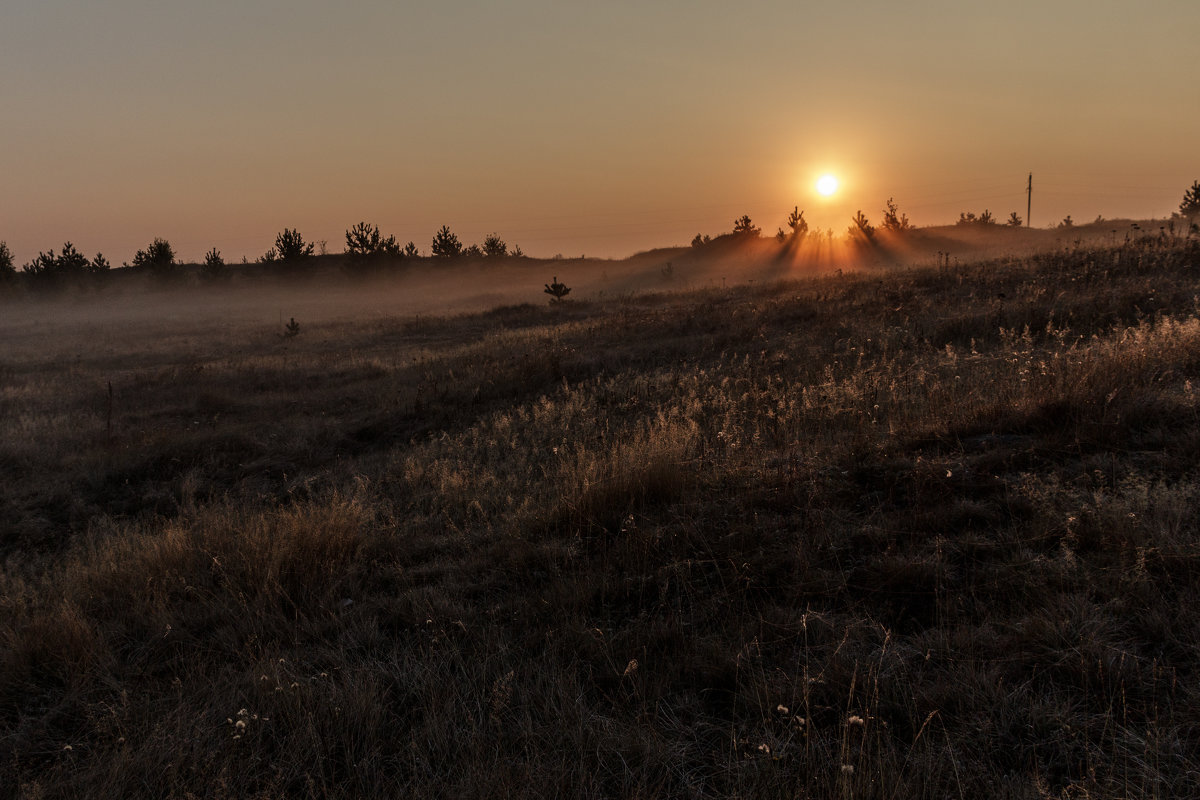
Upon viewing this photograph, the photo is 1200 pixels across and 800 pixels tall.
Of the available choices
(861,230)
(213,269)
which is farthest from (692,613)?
(213,269)

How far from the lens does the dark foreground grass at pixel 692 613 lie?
2.33 meters

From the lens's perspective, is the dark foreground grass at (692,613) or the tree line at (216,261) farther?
the tree line at (216,261)

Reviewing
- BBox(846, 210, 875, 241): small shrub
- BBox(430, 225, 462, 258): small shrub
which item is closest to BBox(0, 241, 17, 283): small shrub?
BBox(430, 225, 462, 258): small shrub

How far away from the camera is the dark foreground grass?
2.33 metres

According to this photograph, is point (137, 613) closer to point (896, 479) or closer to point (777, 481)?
point (777, 481)

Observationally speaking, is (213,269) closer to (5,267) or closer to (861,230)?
(5,267)

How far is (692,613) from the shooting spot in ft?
10.9

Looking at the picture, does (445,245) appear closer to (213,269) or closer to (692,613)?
(213,269)

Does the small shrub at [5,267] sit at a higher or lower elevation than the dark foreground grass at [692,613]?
higher

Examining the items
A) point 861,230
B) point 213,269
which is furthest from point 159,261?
point 861,230

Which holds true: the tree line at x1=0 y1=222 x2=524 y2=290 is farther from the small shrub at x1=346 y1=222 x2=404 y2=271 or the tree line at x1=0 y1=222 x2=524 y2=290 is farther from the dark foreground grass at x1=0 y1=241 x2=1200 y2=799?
the dark foreground grass at x1=0 y1=241 x2=1200 y2=799

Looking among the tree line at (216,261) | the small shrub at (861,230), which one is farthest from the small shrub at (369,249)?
the small shrub at (861,230)

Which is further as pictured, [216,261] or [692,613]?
[216,261]

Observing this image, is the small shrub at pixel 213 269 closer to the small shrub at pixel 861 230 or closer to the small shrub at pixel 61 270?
the small shrub at pixel 61 270
